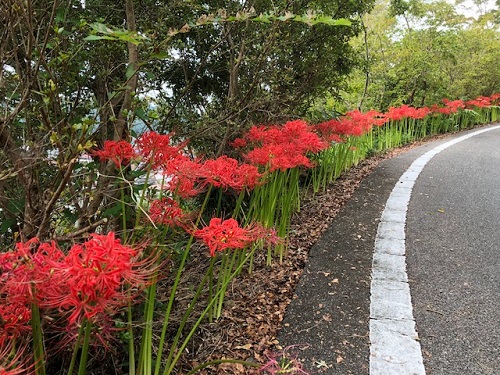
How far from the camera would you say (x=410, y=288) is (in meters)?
2.28

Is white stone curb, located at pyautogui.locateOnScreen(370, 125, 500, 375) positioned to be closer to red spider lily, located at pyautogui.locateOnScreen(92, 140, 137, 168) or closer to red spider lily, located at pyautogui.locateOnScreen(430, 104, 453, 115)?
red spider lily, located at pyautogui.locateOnScreen(92, 140, 137, 168)

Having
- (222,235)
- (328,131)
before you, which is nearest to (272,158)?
(222,235)

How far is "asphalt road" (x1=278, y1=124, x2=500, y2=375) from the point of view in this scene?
1.73 metres

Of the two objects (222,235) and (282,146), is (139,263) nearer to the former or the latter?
(222,235)

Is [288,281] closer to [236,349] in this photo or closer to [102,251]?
[236,349]

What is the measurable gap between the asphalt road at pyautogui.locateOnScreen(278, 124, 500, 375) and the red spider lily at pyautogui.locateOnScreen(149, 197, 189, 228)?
89cm

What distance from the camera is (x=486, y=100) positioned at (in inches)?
435

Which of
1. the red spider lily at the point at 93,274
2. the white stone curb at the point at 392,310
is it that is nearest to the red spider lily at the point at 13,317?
the red spider lily at the point at 93,274

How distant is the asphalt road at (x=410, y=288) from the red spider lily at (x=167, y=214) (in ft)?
2.93

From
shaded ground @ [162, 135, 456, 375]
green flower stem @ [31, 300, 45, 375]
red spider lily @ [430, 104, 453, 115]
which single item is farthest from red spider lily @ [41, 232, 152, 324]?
red spider lily @ [430, 104, 453, 115]

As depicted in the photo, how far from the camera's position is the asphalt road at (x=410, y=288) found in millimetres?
1732

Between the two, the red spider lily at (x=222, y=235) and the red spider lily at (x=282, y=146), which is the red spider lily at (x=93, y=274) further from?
the red spider lily at (x=282, y=146)

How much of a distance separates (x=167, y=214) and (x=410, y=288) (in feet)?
5.34

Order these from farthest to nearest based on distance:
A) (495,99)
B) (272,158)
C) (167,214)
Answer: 1. (495,99)
2. (272,158)
3. (167,214)
